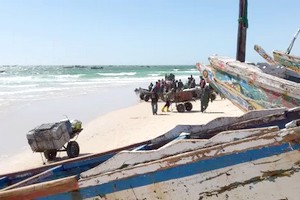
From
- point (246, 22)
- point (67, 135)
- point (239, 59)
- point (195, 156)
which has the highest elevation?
point (246, 22)

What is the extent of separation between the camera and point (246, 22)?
32.1 ft

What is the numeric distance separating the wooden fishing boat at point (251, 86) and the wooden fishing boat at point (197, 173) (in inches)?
143

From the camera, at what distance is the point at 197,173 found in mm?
3623

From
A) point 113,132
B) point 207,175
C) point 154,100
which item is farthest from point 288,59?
point 207,175

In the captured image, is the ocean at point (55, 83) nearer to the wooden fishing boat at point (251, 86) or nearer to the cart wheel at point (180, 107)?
the cart wheel at point (180, 107)

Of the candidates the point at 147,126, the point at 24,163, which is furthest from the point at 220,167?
the point at 147,126

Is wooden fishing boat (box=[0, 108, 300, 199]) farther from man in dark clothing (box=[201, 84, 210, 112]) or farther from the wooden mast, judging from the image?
man in dark clothing (box=[201, 84, 210, 112])

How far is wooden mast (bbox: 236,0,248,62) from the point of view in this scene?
9.73 metres

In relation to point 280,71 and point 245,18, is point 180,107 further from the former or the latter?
point 245,18

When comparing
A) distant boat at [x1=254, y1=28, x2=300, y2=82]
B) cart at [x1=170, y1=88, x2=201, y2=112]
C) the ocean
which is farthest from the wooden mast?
the ocean

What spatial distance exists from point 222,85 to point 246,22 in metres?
1.67

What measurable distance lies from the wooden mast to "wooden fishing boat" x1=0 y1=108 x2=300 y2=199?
6.53 meters

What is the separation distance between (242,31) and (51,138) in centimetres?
542

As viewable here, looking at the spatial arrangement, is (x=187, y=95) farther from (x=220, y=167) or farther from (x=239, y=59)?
(x=220, y=167)
